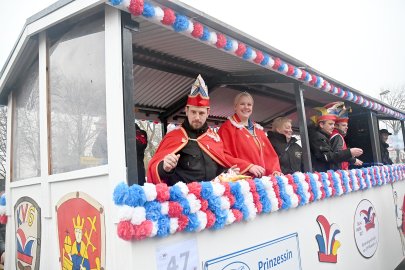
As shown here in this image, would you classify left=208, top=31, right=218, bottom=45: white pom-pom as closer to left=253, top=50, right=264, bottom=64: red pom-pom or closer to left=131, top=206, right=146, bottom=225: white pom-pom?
left=253, top=50, right=264, bottom=64: red pom-pom

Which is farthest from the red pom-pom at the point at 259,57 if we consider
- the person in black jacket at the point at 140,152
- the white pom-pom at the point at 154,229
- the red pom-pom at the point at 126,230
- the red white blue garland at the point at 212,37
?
the red pom-pom at the point at 126,230

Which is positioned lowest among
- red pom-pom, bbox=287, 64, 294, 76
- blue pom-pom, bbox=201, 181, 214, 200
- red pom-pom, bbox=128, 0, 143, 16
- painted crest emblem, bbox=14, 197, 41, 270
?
painted crest emblem, bbox=14, 197, 41, 270

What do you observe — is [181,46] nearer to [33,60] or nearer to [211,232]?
[33,60]

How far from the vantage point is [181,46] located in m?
3.75

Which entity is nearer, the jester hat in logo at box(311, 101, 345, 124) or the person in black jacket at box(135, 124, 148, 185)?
the person in black jacket at box(135, 124, 148, 185)

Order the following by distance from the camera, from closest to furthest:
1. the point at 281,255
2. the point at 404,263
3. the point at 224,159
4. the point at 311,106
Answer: the point at 281,255
the point at 224,159
the point at 404,263
the point at 311,106

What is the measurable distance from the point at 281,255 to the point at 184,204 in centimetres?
146

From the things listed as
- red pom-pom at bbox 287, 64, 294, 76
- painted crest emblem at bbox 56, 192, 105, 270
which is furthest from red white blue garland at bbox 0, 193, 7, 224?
red pom-pom at bbox 287, 64, 294, 76

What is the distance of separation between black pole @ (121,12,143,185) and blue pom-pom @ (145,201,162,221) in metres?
0.25

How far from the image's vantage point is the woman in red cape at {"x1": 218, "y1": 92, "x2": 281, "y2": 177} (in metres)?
3.81

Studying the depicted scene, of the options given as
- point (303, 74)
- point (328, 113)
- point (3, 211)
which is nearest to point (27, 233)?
point (3, 211)

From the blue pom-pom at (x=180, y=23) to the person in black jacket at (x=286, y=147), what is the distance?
2.74 meters

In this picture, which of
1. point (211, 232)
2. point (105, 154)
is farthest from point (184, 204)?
point (105, 154)

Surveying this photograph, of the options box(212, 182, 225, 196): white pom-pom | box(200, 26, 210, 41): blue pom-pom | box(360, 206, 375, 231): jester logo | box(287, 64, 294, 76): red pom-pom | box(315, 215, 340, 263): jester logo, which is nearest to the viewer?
box(212, 182, 225, 196): white pom-pom
